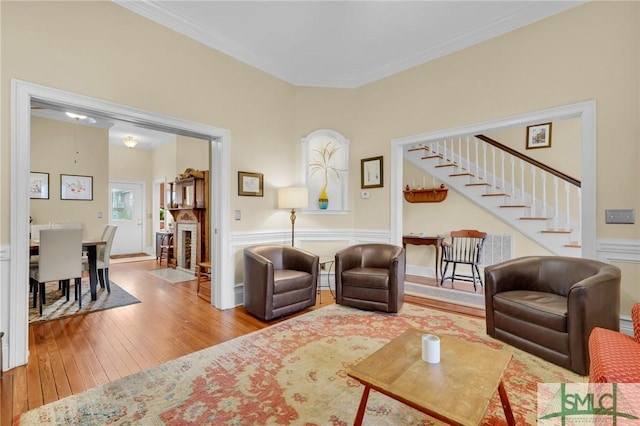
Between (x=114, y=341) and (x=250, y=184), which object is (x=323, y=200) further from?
(x=114, y=341)

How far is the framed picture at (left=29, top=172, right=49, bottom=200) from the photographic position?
5523 mm

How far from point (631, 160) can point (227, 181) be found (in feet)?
13.8

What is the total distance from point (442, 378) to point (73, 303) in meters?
4.57

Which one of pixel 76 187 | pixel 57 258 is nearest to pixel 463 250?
pixel 57 258

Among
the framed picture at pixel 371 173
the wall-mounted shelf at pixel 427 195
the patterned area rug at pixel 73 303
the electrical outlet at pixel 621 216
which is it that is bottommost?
the patterned area rug at pixel 73 303

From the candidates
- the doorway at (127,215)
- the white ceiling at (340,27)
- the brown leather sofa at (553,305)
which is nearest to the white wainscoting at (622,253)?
the brown leather sofa at (553,305)

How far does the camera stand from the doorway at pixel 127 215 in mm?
8117

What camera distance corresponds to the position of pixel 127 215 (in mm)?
8375

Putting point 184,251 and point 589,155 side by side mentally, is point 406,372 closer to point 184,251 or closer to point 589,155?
point 589,155

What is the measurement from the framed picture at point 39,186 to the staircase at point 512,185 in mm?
6791

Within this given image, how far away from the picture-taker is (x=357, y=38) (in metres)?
3.73

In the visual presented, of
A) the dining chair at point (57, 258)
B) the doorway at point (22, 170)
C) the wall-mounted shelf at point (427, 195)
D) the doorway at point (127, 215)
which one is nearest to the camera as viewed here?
the doorway at point (22, 170)

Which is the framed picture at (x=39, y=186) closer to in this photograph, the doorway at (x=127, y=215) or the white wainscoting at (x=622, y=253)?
the doorway at (x=127, y=215)

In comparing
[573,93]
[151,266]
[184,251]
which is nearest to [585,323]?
[573,93]
